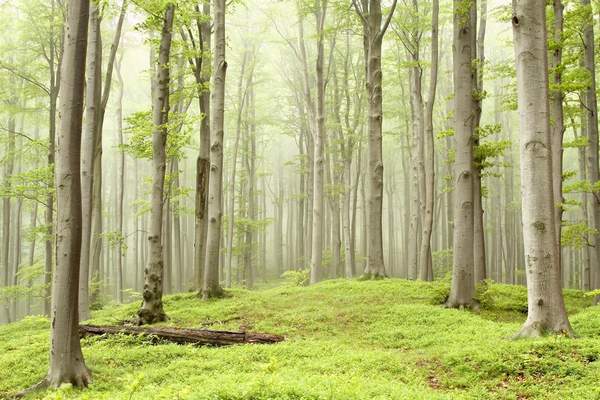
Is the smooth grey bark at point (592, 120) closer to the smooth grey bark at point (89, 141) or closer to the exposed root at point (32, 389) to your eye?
the smooth grey bark at point (89, 141)

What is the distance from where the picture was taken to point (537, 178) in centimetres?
686

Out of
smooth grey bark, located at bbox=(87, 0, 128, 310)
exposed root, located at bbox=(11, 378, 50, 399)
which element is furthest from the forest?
smooth grey bark, located at bbox=(87, 0, 128, 310)

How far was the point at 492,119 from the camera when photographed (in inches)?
1555

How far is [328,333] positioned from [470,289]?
3468 millimetres

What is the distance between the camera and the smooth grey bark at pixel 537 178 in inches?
262

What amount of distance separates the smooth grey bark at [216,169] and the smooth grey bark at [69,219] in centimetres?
649

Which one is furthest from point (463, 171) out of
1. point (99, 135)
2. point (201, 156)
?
point (99, 135)

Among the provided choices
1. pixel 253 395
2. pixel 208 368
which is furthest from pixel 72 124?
pixel 253 395

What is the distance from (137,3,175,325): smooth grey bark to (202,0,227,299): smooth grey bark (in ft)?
6.34

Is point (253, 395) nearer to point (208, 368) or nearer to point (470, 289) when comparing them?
point (208, 368)

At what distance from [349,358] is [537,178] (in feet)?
12.5

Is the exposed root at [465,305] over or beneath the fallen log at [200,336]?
over

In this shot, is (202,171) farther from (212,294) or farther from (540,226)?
(540,226)

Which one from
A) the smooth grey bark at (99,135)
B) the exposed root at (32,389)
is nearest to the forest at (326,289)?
the exposed root at (32,389)
